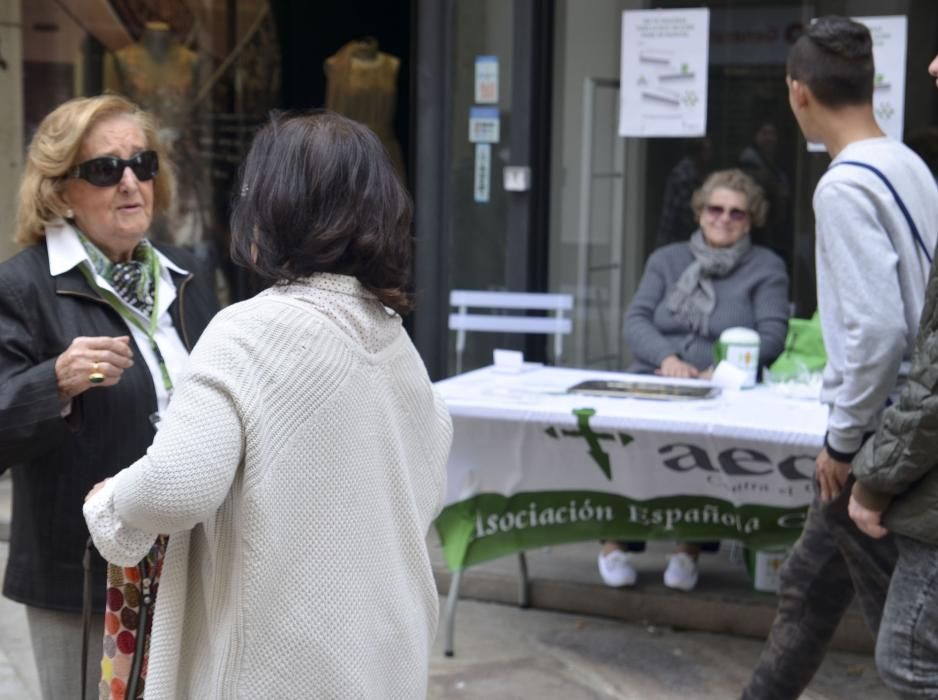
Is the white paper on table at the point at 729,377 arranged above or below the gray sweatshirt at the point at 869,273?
below

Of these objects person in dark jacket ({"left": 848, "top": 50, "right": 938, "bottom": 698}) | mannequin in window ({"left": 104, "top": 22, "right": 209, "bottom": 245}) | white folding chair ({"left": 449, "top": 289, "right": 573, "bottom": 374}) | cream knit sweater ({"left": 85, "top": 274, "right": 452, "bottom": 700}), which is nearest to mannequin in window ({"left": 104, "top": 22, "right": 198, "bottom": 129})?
mannequin in window ({"left": 104, "top": 22, "right": 209, "bottom": 245})

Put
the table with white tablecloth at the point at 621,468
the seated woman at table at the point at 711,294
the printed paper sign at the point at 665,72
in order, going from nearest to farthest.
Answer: the table with white tablecloth at the point at 621,468, the seated woman at table at the point at 711,294, the printed paper sign at the point at 665,72

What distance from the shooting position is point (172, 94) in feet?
26.1

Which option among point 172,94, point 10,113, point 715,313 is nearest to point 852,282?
point 715,313

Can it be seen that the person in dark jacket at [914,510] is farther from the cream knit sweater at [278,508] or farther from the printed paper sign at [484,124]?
the printed paper sign at [484,124]

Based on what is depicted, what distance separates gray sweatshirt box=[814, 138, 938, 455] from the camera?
121 inches

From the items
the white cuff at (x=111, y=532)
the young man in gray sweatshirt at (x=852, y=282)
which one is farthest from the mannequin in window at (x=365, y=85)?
the white cuff at (x=111, y=532)

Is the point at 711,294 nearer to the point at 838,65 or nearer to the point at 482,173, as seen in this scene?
the point at 482,173

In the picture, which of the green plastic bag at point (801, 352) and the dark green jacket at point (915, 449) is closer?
the dark green jacket at point (915, 449)

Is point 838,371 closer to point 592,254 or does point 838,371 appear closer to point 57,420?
point 57,420

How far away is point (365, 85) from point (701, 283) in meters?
2.86

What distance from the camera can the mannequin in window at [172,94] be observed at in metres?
7.87

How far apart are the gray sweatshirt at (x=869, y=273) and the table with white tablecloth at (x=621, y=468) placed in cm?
96

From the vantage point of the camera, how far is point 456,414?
452 cm
